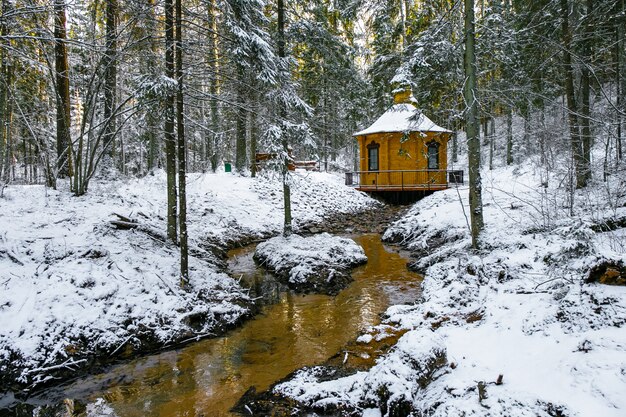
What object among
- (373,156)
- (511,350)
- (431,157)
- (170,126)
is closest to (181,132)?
(170,126)

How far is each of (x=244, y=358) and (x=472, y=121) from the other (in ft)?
22.8

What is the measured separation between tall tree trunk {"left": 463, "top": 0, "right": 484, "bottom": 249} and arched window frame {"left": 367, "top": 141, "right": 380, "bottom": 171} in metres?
13.9

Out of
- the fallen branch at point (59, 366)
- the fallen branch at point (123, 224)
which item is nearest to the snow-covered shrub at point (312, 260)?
the fallen branch at point (123, 224)

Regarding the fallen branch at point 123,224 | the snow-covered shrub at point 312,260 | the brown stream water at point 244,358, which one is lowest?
the brown stream water at point 244,358

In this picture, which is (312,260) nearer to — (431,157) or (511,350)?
(511,350)

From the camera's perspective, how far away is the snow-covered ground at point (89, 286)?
5406 millimetres

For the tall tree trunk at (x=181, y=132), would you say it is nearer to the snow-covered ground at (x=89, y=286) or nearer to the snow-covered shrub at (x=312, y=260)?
the snow-covered ground at (x=89, y=286)

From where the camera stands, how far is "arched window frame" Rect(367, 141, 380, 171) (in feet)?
73.3

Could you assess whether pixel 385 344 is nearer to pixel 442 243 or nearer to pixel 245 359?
pixel 245 359

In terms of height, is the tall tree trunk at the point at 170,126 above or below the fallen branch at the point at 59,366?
above

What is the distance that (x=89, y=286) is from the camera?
254 inches

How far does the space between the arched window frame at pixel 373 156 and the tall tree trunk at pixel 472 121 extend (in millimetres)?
13940

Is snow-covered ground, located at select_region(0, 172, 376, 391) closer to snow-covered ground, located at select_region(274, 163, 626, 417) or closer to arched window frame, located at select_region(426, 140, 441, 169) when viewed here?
snow-covered ground, located at select_region(274, 163, 626, 417)

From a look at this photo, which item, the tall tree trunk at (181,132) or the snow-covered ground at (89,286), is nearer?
the snow-covered ground at (89,286)
